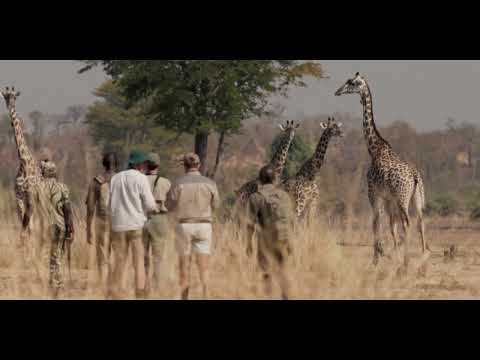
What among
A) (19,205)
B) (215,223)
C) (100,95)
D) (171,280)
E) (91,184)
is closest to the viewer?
(171,280)

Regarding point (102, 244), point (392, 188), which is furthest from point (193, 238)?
point (392, 188)

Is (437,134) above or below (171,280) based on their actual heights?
above

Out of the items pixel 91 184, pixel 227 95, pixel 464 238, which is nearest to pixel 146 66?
pixel 227 95

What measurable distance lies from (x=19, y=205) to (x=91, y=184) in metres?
5.72

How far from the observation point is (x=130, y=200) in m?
10.1

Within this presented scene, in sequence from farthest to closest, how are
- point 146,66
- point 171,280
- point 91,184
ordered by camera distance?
point 146,66
point 91,184
point 171,280

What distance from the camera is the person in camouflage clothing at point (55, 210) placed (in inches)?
427

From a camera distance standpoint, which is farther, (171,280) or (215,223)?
(215,223)

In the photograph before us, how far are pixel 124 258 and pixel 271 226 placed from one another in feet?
4.96

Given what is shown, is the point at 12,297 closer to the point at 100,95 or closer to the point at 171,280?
the point at 171,280

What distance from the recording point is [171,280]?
1085 cm

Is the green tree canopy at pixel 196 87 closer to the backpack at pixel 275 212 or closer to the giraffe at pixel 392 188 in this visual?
the giraffe at pixel 392 188

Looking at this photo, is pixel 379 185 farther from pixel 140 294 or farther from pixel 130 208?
pixel 130 208

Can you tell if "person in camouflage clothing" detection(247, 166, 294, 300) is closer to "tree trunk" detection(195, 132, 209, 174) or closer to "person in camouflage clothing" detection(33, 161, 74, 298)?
"person in camouflage clothing" detection(33, 161, 74, 298)
